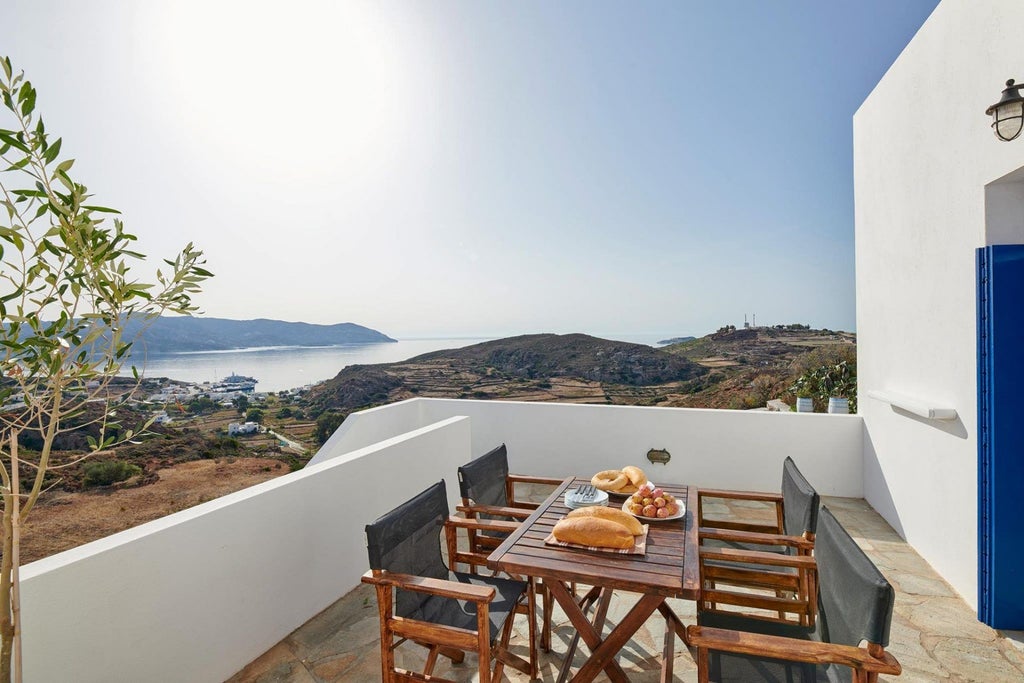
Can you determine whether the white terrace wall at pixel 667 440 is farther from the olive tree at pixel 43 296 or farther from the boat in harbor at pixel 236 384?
the boat in harbor at pixel 236 384

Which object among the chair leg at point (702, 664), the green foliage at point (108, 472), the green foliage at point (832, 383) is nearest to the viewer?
the chair leg at point (702, 664)

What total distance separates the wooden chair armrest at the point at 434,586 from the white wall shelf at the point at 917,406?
295 cm

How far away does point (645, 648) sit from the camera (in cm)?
244

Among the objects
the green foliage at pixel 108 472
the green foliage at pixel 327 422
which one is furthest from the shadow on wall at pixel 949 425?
A: the green foliage at pixel 108 472

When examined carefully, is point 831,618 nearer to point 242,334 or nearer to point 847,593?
point 847,593

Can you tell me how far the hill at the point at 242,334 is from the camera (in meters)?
9.01

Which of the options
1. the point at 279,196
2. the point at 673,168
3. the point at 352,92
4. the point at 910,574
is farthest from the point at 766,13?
the point at 279,196

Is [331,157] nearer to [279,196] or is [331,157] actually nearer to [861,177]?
[279,196]

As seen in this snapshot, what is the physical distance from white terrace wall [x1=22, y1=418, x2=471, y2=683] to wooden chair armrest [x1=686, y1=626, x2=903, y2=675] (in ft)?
6.67

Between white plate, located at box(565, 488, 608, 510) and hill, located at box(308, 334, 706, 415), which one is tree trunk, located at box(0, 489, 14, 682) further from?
hill, located at box(308, 334, 706, 415)

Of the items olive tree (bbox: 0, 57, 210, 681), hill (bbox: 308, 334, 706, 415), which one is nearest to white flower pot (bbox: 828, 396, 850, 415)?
olive tree (bbox: 0, 57, 210, 681)

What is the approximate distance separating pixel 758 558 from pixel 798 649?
0.59m

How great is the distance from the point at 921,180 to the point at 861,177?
1211 mm

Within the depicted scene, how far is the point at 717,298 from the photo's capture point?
11586mm
